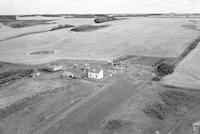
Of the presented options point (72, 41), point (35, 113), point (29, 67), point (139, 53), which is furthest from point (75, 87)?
point (72, 41)

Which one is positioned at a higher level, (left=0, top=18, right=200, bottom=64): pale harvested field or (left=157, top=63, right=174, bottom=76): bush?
(left=157, top=63, right=174, bottom=76): bush

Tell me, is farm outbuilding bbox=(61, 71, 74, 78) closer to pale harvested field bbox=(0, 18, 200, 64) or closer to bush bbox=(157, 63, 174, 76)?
pale harvested field bbox=(0, 18, 200, 64)

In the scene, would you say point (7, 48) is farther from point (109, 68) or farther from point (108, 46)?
point (109, 68)

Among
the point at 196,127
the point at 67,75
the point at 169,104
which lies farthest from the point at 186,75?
the point at 67,75

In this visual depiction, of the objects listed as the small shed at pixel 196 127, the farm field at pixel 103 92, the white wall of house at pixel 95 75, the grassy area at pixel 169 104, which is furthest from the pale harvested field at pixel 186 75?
the small shed at pixel 196 127

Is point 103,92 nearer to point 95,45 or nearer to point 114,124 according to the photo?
point 114,124

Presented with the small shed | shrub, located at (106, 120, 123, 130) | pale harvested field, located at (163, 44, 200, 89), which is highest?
the small shed

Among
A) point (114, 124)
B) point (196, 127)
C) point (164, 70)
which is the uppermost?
point (164, 70)

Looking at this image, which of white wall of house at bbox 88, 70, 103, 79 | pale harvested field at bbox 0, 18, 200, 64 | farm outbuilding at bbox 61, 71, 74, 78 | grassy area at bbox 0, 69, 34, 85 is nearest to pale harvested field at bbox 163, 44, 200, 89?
pale harvested field at bbox 0, 18, 200, 64

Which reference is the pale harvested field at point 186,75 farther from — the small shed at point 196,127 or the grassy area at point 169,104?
A: the small shed at point 196,127
